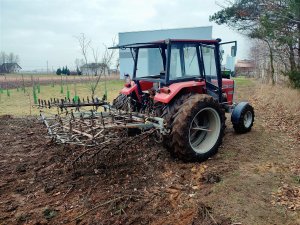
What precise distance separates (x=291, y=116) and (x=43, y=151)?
290 inches

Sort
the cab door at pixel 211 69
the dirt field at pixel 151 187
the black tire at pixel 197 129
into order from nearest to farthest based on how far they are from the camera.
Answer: the dirt field at pixel 151 187 → the black tire at pixel 197 129 → the cab door at pixel 211 69

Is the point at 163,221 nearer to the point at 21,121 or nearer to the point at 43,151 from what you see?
the point at 43,151

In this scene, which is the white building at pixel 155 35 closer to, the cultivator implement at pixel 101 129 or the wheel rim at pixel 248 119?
the wheel rim at pixel 248 119

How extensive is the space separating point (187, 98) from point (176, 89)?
27 cm

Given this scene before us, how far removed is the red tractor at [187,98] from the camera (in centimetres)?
461

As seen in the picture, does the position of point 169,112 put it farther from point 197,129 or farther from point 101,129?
point 101,129

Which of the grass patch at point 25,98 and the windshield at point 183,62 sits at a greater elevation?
the windshield at point 183,62

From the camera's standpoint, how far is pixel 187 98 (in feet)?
16.1

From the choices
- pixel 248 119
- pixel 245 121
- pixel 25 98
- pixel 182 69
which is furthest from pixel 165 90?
pixel 25 98

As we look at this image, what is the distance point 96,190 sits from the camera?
3.93 meters

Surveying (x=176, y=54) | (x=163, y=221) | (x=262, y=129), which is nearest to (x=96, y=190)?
(x=163, y=221)

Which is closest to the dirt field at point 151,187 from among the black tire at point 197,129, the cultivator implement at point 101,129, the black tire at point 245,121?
the black tire at point 197,129

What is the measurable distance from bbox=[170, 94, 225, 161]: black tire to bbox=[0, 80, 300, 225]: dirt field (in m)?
0.19

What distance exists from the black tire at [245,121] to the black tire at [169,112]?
6.21 ft
